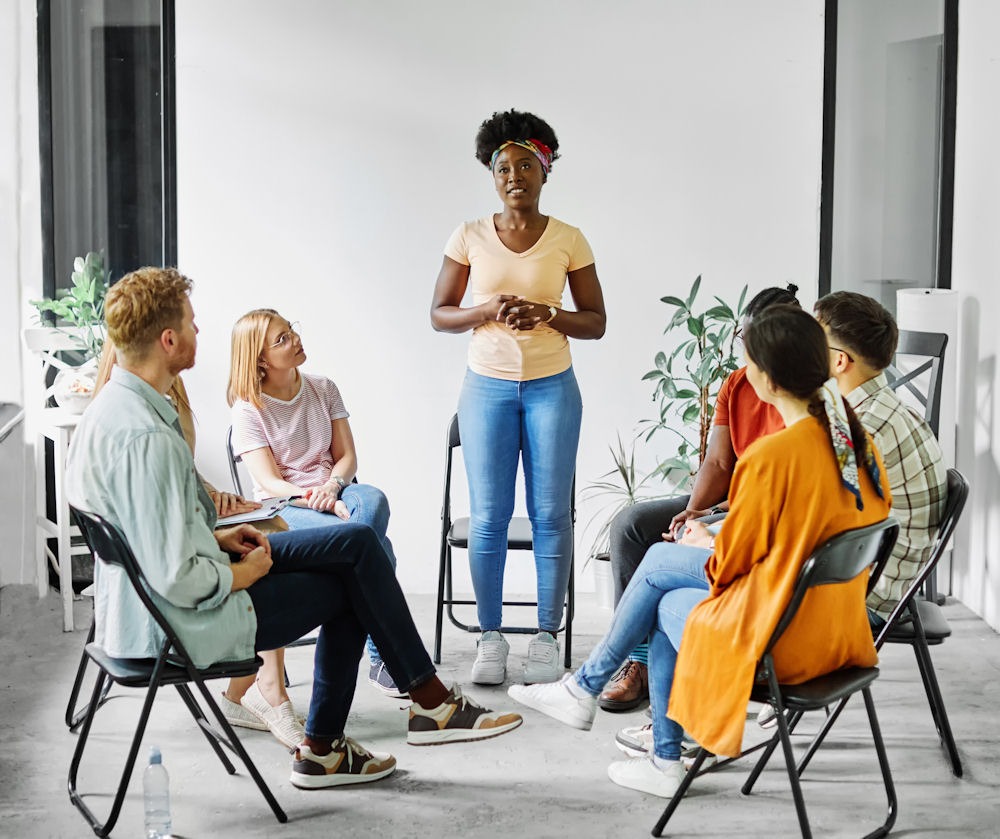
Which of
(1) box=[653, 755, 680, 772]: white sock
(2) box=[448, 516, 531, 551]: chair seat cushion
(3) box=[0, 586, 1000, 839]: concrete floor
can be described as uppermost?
(2) box=[448, 516, 531, 551]: chair seat cushion

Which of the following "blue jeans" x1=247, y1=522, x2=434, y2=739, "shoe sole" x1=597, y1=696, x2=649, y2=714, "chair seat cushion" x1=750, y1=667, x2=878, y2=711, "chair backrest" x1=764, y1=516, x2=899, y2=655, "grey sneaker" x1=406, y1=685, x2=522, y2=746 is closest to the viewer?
"chair backrest" x1=764, y1=516, x2=899, y2=655

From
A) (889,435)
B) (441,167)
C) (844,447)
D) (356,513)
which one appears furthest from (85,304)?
(844,447)

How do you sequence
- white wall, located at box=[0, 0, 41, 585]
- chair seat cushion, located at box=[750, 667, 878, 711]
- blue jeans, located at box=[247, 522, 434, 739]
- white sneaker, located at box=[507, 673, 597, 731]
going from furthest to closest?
white wall, located at box=[0, 0, 41, 585] → white sneaker, located at box=[507, 673, 597, 731] → blue jeans, located at box=[247, 522, 434, 739] → chair seat cushion, located at box=[750, 667, 878, 711]

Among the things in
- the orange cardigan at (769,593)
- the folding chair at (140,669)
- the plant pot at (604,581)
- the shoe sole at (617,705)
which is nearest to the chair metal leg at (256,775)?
the folding chair at (140,669)

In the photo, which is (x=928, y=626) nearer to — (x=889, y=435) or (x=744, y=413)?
(x=889, y=435)

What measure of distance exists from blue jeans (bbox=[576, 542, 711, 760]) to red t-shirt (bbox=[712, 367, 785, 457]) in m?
0.52

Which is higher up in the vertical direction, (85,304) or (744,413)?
(85,304)

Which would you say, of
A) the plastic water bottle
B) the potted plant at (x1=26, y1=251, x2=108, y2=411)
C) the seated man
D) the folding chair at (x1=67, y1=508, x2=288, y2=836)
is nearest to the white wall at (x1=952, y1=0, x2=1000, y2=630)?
the seated man

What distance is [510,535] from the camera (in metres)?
4.15

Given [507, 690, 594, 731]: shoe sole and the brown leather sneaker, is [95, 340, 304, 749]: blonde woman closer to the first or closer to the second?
[507, 690, 594, 731]: shoe sole

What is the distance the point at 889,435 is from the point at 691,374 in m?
1.58

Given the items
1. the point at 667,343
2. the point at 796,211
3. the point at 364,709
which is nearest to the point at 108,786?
the point at 364,709

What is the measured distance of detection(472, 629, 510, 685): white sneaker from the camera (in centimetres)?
388

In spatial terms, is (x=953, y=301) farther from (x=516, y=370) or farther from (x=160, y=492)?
(x=160, y=492)
